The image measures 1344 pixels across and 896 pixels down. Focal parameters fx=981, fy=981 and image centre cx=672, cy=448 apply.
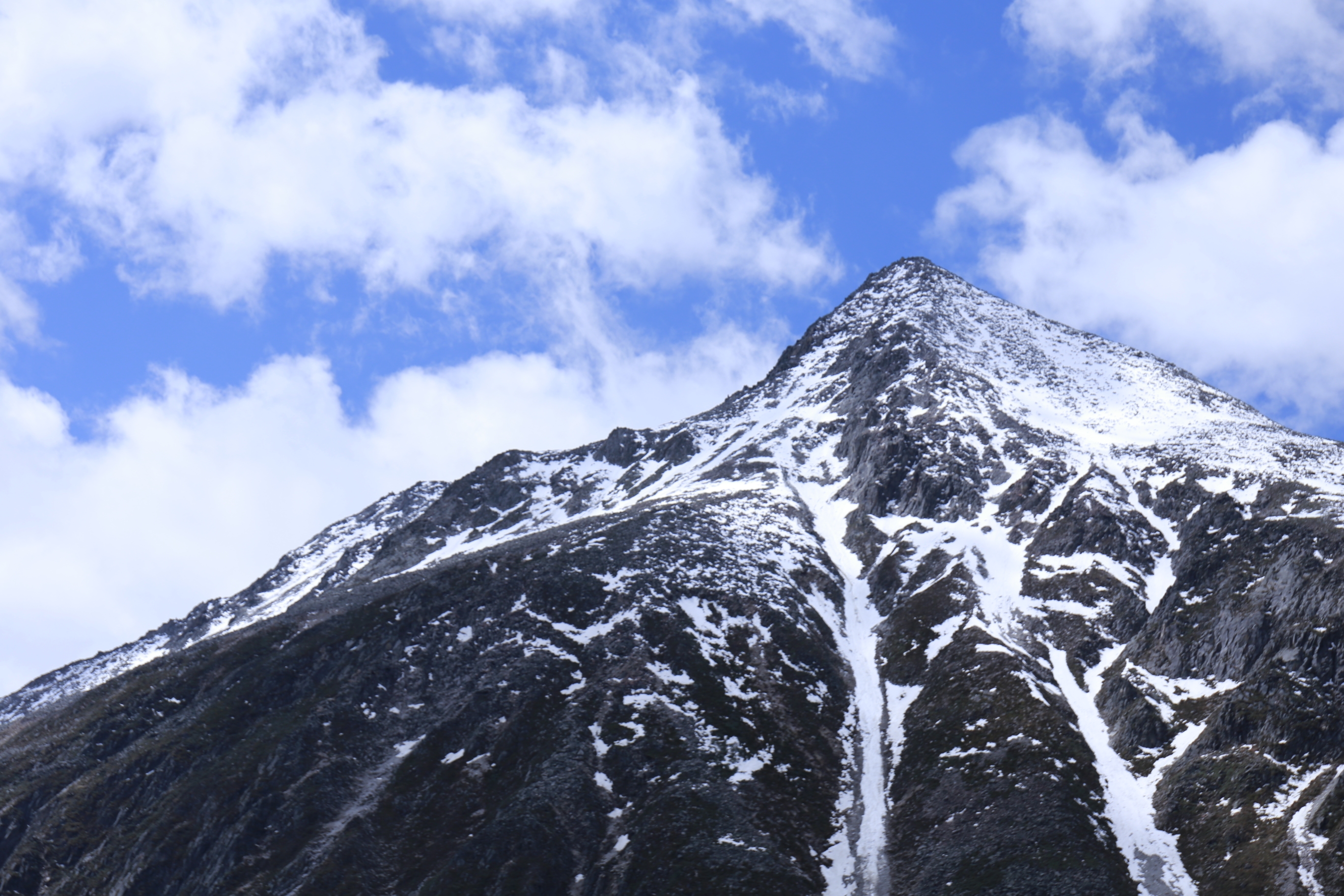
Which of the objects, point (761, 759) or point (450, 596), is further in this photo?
point (450, 596)

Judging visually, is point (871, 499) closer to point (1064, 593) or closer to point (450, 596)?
point (1064, 593)

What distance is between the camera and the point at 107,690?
12431cm

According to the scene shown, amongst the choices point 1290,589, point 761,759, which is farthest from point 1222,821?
point 761,759

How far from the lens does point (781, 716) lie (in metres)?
102

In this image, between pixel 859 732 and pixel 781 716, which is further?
pixel 859 732

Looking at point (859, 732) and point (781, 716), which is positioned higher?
point (781, 716)

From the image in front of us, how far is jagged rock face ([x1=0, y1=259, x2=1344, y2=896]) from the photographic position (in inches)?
3169

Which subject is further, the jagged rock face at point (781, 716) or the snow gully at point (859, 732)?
the snow gully at point (859, 732)

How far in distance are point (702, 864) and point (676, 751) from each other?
15672mm

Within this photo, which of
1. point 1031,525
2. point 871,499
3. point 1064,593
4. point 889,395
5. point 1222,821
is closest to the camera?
point 1222,821

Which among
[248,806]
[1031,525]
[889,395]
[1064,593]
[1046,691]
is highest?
[889,395]

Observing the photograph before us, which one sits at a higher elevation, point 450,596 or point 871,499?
point 871,499

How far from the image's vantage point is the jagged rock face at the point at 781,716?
80500mm

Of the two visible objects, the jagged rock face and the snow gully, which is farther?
the snow gully
